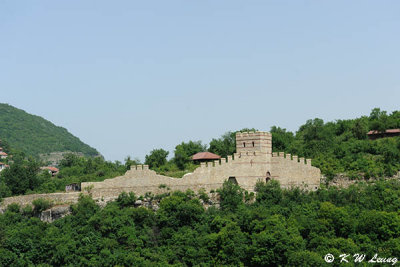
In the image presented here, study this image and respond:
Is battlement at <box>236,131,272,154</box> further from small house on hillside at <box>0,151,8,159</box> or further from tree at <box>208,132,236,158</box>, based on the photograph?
small house on hillside at <box>0,151,8,159</box>

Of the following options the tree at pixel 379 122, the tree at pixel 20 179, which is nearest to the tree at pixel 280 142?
the tree at pixel 379 122

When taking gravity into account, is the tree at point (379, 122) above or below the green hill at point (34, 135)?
below

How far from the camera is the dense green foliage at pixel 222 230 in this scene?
1314 inches

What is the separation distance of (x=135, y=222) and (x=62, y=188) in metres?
12.2

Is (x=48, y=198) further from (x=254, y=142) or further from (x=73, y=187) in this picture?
(x=254, y=142)

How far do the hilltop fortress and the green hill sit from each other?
3728 inches

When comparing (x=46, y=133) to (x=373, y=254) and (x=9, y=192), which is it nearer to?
(x=9, y=192)

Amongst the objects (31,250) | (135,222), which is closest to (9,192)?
(31,250)

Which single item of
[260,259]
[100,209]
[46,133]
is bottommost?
[260,259]

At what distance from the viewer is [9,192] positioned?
144 ft

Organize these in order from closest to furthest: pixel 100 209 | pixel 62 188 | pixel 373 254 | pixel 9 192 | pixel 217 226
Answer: pixel 373 254 → pixel 217 226 → pixel 100 209 → pixel 9 192 → pixel 62 188

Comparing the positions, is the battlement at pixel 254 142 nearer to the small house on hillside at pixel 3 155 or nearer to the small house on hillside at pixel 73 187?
the small house on hillside at pixel 73 187

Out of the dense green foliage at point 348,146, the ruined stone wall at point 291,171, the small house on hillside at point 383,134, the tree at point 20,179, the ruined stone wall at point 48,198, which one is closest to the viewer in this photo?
the ruined stone wall at point 291,171

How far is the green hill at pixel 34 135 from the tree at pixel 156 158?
8161cm
